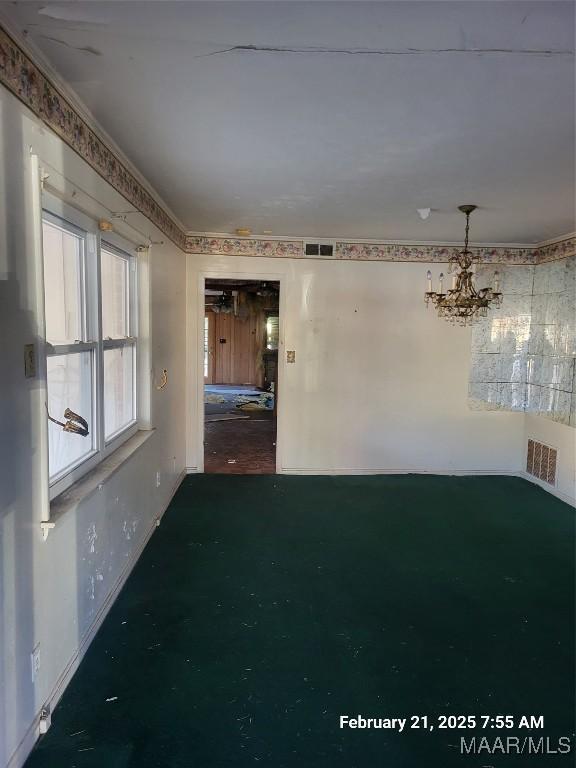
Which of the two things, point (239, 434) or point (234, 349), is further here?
point (234, 349)

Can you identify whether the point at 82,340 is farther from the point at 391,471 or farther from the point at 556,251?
the point at 556,251

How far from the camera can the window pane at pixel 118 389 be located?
272 centimetres

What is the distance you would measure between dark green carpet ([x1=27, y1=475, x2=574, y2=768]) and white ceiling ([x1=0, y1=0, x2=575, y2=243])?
2.40m

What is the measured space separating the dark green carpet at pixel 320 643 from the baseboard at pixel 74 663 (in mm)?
38

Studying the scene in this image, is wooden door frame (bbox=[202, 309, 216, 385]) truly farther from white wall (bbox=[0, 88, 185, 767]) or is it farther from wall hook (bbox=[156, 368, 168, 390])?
white wall (bbox=[0, 88, 185, 767])

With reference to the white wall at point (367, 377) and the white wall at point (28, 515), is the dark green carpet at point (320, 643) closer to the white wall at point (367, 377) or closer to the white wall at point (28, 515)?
the white wall at point (28, 515)

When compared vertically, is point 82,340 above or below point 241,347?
above

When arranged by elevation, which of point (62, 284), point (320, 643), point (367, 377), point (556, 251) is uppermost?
point (556, 251)

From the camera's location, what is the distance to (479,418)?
4.97m

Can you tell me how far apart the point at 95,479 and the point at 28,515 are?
65cm

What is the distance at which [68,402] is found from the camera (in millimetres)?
2178

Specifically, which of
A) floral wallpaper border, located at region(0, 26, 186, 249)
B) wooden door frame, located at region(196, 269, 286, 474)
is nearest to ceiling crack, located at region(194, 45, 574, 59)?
floral wallpaper border, located at region(0, 26, 186, 249)

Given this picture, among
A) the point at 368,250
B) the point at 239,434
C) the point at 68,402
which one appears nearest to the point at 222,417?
the point at 239,434

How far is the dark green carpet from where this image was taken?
1741 millimetres
